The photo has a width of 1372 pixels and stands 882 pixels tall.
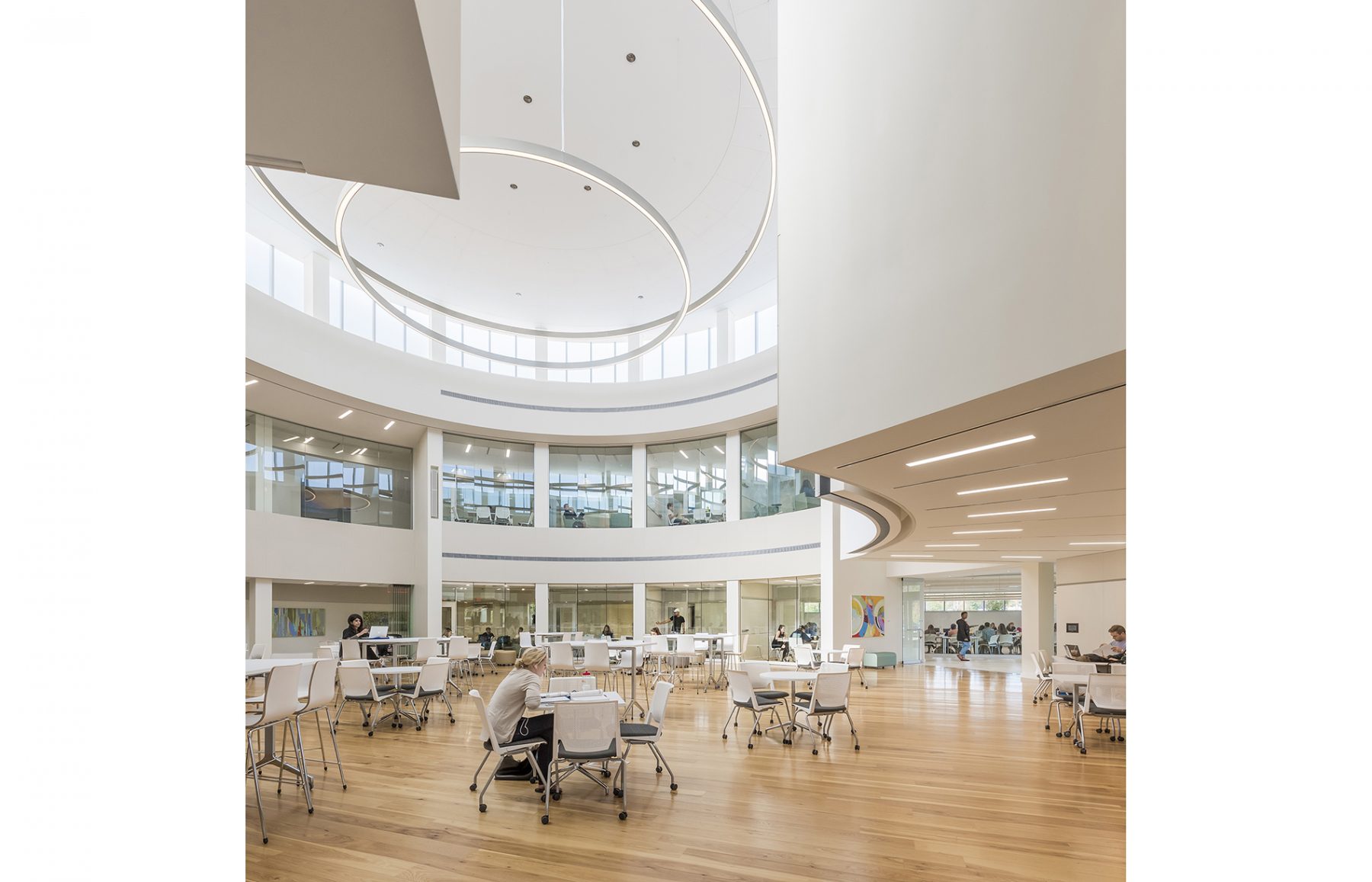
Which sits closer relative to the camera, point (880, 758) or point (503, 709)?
point (503, 709)

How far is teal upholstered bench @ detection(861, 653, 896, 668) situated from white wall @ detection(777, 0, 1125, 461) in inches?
519

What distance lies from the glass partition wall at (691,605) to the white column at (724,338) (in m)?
6.39

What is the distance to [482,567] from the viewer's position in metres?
21.2

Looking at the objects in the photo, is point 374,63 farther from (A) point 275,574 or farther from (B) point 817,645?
(B) point 817,645

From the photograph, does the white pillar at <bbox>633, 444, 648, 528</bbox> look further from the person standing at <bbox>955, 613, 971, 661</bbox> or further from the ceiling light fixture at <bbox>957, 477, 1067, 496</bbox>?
the ceiling light fixture at <bbox>957, 477, 1067, 496</bbox>

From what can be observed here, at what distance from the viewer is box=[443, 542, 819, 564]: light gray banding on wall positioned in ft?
66.6

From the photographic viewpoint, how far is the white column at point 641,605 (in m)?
22.1

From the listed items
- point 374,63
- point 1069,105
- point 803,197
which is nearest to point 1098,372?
point 1069,105

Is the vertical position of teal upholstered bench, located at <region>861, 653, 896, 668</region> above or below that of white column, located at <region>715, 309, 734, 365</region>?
below

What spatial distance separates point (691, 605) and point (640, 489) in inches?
145

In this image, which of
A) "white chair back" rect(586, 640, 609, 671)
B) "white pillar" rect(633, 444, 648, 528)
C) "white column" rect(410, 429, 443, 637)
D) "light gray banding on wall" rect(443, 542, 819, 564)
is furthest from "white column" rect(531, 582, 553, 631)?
"white chair back" rect(586, 640, 609, 671)

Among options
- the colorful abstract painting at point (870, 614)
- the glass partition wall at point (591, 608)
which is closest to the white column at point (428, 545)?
the glass partition wall at point (591, 608)

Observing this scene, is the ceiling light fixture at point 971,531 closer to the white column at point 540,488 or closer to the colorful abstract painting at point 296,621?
the white column at point 540,488

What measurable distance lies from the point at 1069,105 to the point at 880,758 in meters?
6.49
